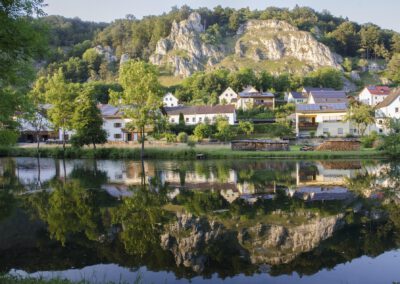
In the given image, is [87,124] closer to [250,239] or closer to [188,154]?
[188,154]

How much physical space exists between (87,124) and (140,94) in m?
8.13

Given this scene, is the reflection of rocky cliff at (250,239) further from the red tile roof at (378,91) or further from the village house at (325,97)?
the red tile roof at (378,91)

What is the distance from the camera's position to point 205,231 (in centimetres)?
1328

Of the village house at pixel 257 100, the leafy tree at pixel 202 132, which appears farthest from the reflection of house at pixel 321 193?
the village house at pixel 257 100

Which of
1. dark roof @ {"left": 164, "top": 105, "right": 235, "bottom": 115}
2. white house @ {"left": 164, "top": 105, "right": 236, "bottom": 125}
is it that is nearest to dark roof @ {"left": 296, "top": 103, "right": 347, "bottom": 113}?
white house @ {"left": 164, "top": 105, "right": 236, "bottom": 125}

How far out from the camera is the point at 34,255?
37.9ft

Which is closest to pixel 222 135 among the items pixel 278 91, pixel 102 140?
pixel 102 140

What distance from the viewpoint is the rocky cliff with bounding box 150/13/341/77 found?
15962cm

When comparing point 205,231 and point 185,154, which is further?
point 185,154

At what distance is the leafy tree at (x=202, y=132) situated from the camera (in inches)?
2275

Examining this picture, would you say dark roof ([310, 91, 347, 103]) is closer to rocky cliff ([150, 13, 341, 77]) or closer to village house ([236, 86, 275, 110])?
village house ([236, 86, 275, 110])

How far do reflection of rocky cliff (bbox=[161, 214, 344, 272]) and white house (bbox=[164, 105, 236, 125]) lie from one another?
59.2m

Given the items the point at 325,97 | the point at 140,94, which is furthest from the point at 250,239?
the point at 325,97

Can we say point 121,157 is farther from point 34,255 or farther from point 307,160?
point 34,255
